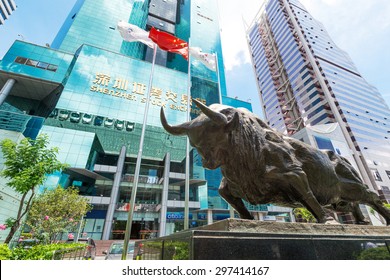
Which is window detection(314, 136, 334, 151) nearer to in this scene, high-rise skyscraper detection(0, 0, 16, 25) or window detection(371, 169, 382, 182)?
window detection(371, 169, 382, 182)

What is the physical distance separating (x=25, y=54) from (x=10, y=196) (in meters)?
31.4

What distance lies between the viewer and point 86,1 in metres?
48.4

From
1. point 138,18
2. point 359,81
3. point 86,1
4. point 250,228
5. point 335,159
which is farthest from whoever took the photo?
point 359,81

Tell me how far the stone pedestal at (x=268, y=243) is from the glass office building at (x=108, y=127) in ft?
94.4

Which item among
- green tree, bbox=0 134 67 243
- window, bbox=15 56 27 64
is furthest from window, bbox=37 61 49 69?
green tree, bbox=0 134 67 243

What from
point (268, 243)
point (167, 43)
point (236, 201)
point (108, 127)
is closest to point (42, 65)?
point (108, 127)

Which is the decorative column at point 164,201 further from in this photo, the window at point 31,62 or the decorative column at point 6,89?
the window at point 31,62

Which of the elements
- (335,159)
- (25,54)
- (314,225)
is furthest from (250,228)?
(25,54)

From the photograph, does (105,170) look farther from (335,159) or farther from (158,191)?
(335,159)

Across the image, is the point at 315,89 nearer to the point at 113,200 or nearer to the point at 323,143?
the point at 323,143

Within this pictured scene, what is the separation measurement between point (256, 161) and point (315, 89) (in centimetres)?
6166

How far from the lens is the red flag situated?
14.0 m

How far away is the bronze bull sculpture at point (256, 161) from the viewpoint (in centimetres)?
293

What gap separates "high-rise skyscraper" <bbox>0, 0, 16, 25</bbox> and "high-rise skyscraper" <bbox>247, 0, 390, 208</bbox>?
8773 cm
